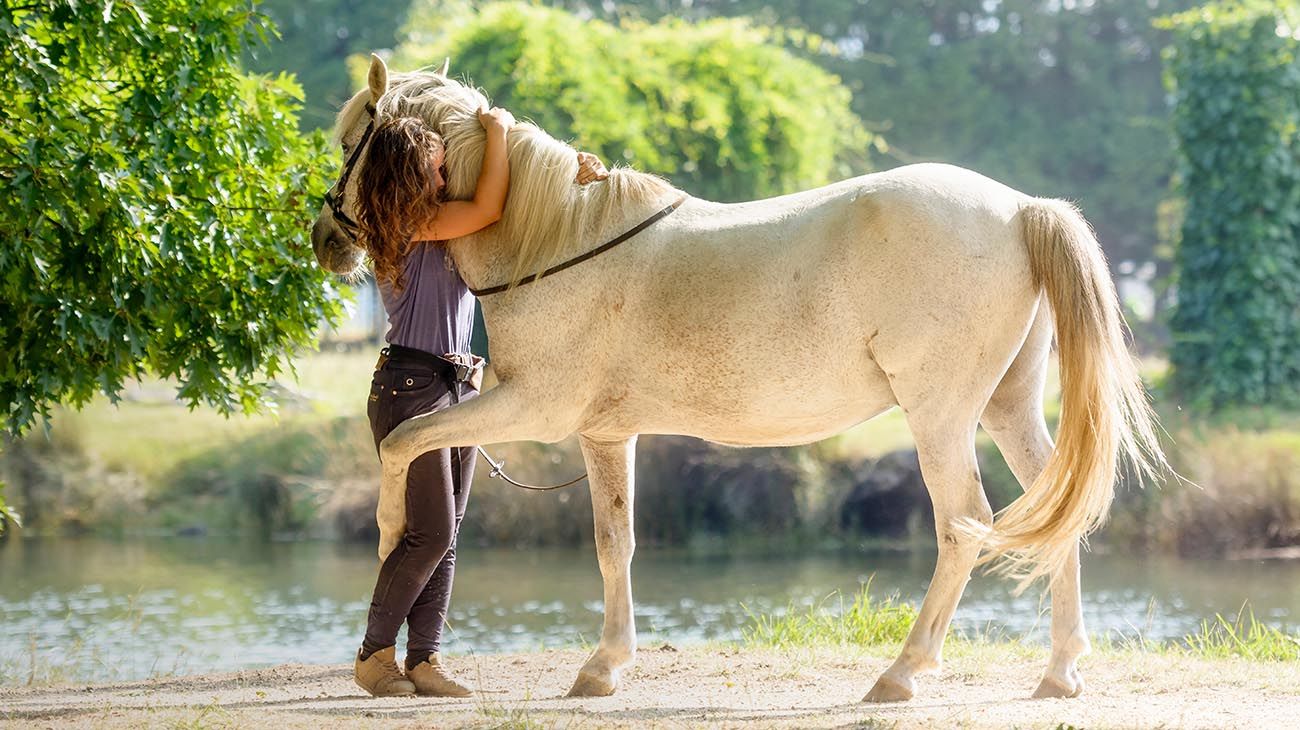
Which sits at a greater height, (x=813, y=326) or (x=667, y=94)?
(x=667, y=94)

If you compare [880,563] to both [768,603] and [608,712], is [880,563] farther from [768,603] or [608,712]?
[608,712]

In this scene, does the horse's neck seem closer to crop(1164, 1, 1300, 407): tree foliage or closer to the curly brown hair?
the curly brown hair

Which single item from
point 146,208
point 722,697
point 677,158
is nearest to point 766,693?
point 722,697

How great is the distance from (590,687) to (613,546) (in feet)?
1.68

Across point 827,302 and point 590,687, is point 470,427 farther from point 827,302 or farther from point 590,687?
point 827,302

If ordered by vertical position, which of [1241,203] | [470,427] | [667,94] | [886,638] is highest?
[667,94]

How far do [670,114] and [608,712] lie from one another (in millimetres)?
13971

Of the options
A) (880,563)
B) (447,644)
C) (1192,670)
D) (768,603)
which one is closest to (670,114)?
(880,563)

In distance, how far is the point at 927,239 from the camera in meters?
4.62

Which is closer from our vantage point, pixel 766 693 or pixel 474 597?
pixel 766 693

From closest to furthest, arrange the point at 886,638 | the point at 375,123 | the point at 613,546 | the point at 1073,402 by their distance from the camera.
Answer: the point at 1073,402 < the point at 375,123 < the point at 613,546 < the point at 886,638

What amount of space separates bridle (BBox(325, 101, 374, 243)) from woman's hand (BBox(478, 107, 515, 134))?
38 cm

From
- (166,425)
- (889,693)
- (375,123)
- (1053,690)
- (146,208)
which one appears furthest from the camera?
(166,425)

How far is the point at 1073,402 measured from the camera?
4.64 meters
